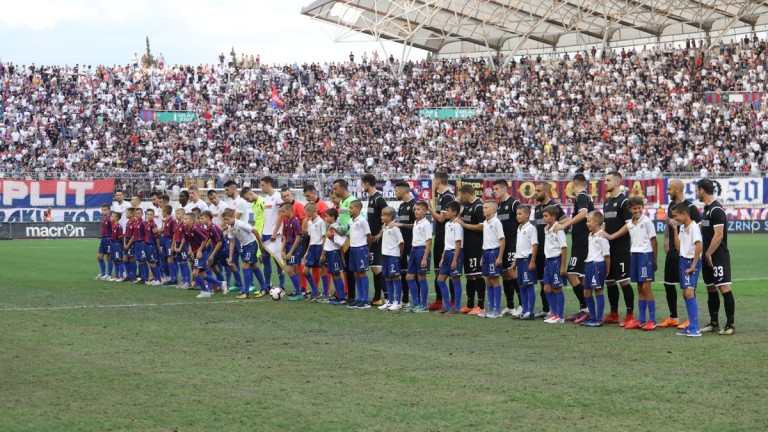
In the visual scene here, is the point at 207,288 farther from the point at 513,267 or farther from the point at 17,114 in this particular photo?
the point at 17,114

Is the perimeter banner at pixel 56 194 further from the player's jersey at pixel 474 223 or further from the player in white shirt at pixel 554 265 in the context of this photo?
the player in white shirt at pixel 554 265

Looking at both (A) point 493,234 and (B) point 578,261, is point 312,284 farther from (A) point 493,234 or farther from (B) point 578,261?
(B) point 578,261

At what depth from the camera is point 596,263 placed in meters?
13.3

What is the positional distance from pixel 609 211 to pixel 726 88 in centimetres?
4548

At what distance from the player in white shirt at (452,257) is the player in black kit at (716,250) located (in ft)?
12.3

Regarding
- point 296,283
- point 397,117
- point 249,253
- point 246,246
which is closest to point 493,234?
point 296,283

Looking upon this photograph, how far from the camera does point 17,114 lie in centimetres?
5019

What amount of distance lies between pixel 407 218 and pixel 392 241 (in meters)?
0.55

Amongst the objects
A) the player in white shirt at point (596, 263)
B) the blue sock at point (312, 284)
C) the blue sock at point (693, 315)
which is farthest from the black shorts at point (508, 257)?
the blue sock at point (312, 284)

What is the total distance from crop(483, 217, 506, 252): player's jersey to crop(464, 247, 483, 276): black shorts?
41 cm

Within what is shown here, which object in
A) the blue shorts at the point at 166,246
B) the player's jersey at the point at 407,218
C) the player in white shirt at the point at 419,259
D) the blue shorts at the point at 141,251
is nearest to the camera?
the player in white shirt at the point at 419,259

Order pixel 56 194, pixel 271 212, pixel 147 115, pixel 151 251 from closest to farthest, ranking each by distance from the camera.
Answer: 1. pixel 271 212
2. pixel 151 251
3. pixel 56 194
4. pixel 147 115

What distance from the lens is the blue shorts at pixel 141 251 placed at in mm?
21400

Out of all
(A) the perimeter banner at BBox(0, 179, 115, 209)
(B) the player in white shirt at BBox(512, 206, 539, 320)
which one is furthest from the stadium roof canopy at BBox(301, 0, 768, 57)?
(B) the player in white shirt at BBox(512, 206, 539, 320)
